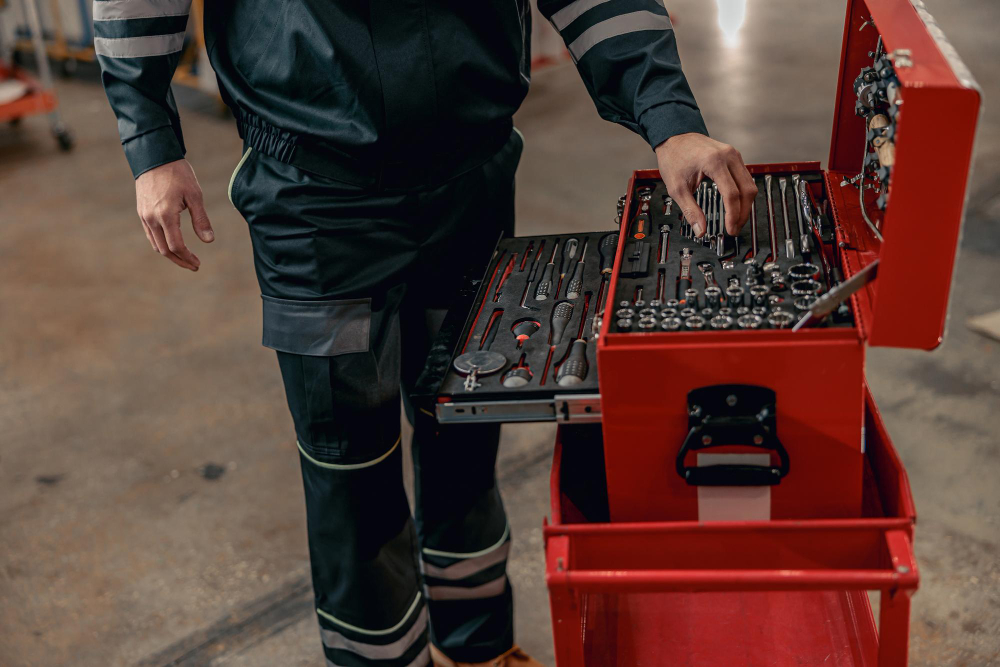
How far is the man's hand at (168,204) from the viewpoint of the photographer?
131cm

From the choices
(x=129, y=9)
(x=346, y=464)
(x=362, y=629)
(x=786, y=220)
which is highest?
(x=129, y=9)

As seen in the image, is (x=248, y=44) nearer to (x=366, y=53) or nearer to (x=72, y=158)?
(x=366, y=53)

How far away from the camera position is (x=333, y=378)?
4.51 feet

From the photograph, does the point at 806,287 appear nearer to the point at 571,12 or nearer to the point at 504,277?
the point at 504,277

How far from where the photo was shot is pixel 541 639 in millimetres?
1913

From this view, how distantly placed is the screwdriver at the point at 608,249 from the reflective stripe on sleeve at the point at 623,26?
0.27 metres

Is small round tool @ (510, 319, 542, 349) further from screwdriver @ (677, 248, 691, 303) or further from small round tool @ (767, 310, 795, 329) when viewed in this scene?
small round tool @ (767, 310, 795, 329)

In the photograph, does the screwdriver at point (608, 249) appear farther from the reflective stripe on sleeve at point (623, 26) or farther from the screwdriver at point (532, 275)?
the reflective stripe on sleeve at point (623, 26)

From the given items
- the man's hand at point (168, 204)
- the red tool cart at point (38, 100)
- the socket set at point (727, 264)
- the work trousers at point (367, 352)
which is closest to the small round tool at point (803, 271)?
the socket set at point (727, 264)

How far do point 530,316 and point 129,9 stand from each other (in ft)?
2.19

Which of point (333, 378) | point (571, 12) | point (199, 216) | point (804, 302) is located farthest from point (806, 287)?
point (199, 216)

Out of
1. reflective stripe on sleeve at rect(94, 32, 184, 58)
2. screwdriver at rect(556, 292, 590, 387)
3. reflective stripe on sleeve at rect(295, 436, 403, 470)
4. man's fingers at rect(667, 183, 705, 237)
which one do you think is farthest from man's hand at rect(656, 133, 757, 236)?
reflective stripe on sleeve at rect(94, 32, 184, 58)

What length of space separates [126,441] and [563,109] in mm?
3189

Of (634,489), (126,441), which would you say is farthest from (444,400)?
(126,441)
